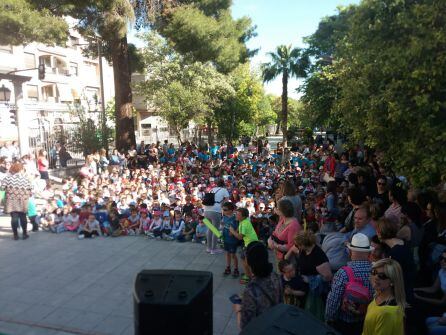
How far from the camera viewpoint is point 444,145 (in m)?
4.45

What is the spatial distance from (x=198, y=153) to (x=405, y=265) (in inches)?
572

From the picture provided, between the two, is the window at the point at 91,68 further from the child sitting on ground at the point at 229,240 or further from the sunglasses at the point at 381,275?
the sunglasses at the point at 381,275

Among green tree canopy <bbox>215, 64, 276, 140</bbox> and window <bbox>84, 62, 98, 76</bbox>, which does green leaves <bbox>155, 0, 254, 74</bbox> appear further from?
window <bbox>84, 62, 98, 76</bbox>

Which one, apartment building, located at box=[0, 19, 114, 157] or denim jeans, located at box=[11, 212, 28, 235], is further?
apartment building, located at box=[0, 19, 114, 157]

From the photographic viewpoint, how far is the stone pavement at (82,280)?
5.07 metres

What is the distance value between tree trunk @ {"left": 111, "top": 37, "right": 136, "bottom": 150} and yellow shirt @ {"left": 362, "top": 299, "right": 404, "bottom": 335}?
1625 centimetres

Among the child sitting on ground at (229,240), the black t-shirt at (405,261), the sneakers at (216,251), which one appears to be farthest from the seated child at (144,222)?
the black t-shirt at (405,261)

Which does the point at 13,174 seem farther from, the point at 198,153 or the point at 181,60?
Result: the point at 181,60

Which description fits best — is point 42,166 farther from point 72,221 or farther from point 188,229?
point 188,229

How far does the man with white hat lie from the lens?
3096mm

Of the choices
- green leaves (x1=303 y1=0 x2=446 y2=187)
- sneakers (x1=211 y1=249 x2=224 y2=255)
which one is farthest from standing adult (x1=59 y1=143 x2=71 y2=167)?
green leaves (x1=303 y1=0 x2=446 y2=187)

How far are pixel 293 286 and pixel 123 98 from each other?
15543 millimetres

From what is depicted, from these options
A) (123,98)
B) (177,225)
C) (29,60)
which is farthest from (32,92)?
(177,225)

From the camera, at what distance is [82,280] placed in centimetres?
648
